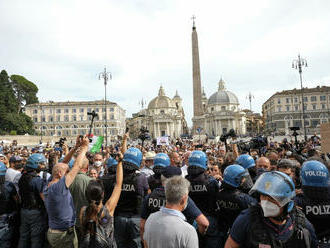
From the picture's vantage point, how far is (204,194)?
3479 mm

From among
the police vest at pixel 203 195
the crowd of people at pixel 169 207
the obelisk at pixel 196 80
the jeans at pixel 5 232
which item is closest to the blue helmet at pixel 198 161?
the crowd of people at pixel 169 207

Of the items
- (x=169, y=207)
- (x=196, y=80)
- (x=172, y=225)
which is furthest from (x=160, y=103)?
(x=172, y=225)

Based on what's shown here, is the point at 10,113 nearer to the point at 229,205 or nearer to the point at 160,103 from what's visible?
the point at 160,103

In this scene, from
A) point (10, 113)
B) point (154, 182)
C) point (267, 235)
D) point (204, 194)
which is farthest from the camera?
point (10, 113)

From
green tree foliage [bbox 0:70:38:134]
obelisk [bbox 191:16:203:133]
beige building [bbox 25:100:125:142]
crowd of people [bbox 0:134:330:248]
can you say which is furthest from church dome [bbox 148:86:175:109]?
crowd of people [bbox 0:134:330:248]

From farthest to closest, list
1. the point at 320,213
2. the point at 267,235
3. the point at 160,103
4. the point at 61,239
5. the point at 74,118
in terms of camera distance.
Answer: the point at 160,103 → the point at 74,118 → the point at 61,239 → the point at 320,213 → the point at 267,235

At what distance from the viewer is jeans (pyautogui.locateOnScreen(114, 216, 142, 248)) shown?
11.4 feet

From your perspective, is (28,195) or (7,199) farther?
(7,199)

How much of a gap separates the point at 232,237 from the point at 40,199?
3.03 meters

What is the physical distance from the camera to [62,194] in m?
3.20

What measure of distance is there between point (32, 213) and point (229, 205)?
2.75 m

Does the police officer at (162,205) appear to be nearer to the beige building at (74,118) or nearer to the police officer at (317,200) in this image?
the police officer at (317,200)

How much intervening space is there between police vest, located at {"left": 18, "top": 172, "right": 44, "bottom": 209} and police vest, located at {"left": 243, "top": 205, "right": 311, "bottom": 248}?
3124 mm

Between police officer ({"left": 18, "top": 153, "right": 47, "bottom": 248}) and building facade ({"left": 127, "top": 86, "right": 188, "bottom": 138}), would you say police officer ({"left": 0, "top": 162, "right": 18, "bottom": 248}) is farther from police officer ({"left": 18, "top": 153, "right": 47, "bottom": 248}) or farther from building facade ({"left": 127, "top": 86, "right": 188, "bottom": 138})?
building facade ({"left": 127, "top": 86, "right": 188, "bottom": 138})
